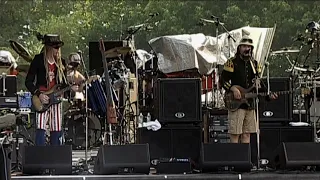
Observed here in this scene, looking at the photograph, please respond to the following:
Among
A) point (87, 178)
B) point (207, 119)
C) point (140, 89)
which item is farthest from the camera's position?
point (140, 89)

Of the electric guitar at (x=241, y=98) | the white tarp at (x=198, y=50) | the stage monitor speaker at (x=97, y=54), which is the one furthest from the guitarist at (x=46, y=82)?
the white tarp at (x=198, y=50)

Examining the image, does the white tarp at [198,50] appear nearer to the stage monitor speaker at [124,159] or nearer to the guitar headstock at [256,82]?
the guitar headstock at [256,82]

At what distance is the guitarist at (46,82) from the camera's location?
875 centimetres

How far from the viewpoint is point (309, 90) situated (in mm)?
11070

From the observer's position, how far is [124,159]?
26.9 feet

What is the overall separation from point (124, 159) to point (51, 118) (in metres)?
1.17

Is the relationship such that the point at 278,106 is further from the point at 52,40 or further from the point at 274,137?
the point at 52,40

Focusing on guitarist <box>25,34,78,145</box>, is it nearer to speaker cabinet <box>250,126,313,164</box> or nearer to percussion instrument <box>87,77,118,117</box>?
percussion instrument <box>87,77,118,117</box>

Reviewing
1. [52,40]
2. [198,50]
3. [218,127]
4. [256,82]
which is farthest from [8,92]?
[198,50]

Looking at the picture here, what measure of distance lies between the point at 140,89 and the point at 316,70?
131 inches

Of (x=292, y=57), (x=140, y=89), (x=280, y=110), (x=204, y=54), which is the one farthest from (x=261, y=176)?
(x=292, y=57)

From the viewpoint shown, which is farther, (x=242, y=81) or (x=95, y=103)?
(x=95, y=103)

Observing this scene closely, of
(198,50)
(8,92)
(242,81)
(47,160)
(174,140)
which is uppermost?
(198,50)

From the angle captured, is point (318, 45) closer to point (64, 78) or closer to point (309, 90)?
point (309, 90)
